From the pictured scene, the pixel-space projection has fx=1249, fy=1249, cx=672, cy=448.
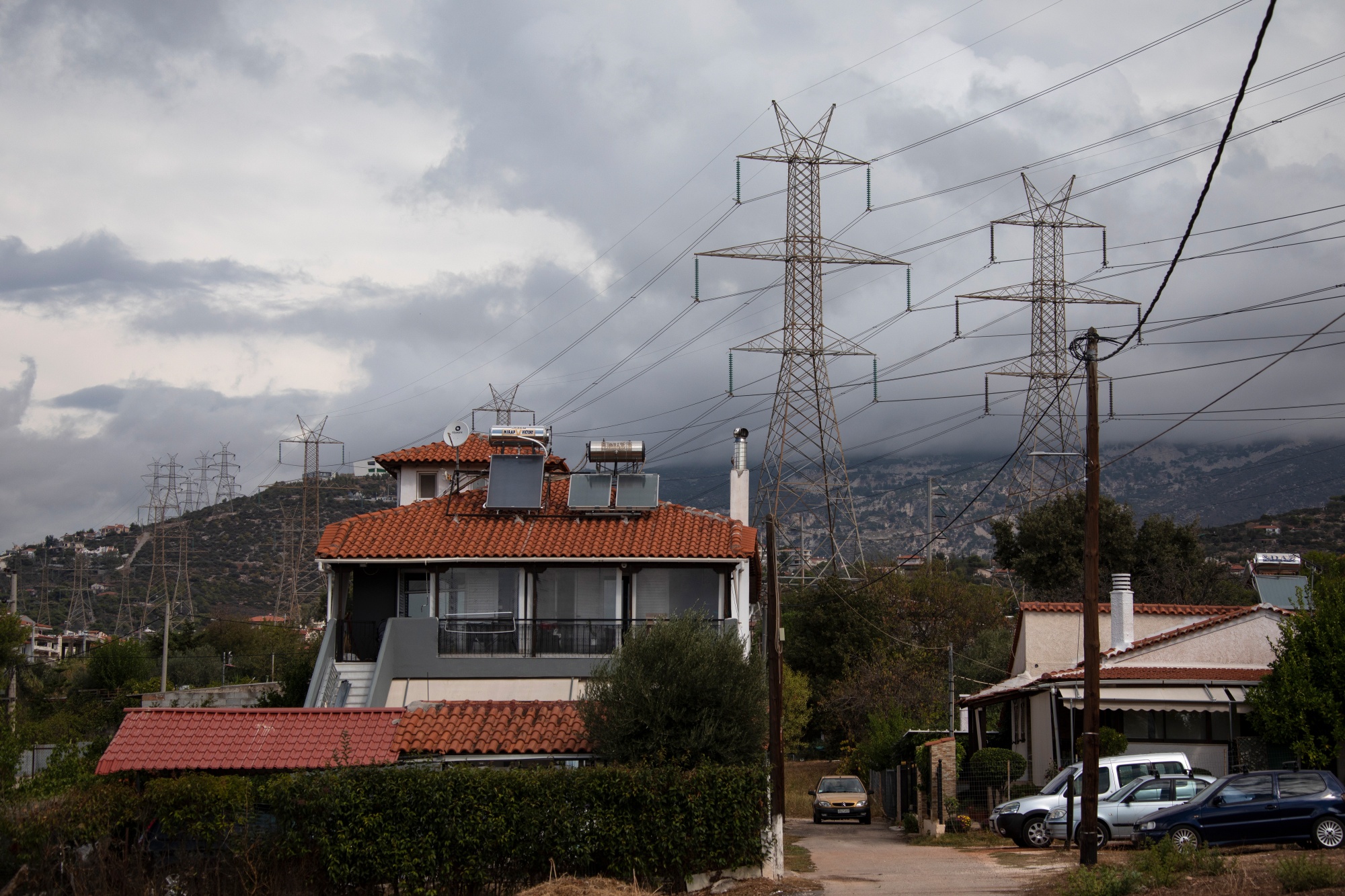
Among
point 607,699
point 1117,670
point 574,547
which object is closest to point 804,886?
point 607,699

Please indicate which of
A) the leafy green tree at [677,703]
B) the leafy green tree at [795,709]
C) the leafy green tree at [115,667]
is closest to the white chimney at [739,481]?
the leafy green tree at [677,703]

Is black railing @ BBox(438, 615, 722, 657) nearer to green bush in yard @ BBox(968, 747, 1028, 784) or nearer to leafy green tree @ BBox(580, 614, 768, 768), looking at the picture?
leafy green tree @ BBox(580, 614, 768, 768)

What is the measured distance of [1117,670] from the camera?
103ft

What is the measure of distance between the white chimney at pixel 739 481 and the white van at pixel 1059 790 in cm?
1096

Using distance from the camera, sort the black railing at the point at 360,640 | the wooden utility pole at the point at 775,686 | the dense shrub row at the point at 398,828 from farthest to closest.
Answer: the black railing at the point at 360,640, the wooden utility pole at the point at 775,686, the dense shrub row at the point at 398,828

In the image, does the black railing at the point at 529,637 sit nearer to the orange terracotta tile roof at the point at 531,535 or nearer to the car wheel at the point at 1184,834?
the orange terracotta tile roof at the point at 531,535

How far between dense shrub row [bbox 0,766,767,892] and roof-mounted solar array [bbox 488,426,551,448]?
14.3 m

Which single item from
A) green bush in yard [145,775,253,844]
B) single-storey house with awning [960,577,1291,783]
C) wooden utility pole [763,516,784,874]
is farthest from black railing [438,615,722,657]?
single-storey house with awning [960,577,1291,783]

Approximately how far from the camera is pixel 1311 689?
28.2 m

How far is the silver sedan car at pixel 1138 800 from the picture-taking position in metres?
25.7

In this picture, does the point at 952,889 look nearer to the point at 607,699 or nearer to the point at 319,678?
the point at 607,699

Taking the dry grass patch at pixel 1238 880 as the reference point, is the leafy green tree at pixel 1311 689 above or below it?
above

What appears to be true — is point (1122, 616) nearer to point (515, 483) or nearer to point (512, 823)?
point (515, 483)

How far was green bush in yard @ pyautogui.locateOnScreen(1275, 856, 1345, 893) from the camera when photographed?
16297 millimetres
